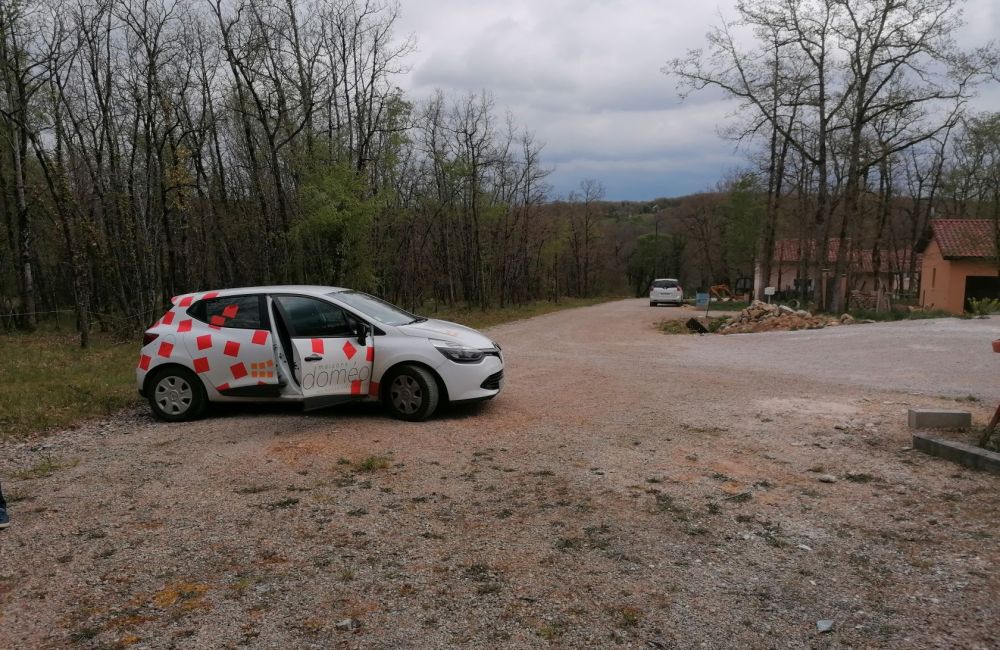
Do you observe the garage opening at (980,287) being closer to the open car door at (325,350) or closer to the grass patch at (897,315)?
the grass patch at (897,315)

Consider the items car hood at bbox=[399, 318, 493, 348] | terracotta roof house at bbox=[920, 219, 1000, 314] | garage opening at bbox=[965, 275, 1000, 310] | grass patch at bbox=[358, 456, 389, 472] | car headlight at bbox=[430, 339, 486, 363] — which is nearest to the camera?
grass patch at bbox=[358, 456, 389, 472]

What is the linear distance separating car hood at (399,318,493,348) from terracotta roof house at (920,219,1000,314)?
101ft

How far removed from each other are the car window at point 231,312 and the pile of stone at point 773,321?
52.6 ft

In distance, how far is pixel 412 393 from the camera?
284 inches

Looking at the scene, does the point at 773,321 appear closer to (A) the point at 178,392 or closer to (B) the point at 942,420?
(B) the point at 942,420

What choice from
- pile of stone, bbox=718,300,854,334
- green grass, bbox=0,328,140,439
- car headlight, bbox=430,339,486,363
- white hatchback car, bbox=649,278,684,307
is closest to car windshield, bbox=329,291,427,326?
car headlight, bbox=430,339,486,363

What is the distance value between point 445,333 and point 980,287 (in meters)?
34.0

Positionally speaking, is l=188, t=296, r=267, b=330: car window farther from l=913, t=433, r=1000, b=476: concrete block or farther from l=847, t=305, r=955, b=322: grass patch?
l=847, t=305, r=955, b=322: grass patch

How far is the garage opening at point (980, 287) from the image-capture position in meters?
31.5

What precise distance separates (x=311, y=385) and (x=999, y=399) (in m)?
8.40

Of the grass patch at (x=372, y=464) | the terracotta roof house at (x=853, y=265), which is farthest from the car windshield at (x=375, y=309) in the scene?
the terracotta roof house at (x=853, y=265)

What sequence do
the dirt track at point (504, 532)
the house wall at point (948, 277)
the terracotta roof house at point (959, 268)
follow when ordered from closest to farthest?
1. the dirt track at point (504, 532)
2. the terracotta roof house at point (959, 268)
3. the house wall at point (948, 277)

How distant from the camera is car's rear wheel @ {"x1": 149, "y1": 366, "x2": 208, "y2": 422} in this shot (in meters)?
7.41

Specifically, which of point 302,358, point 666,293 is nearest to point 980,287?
point 666,293
